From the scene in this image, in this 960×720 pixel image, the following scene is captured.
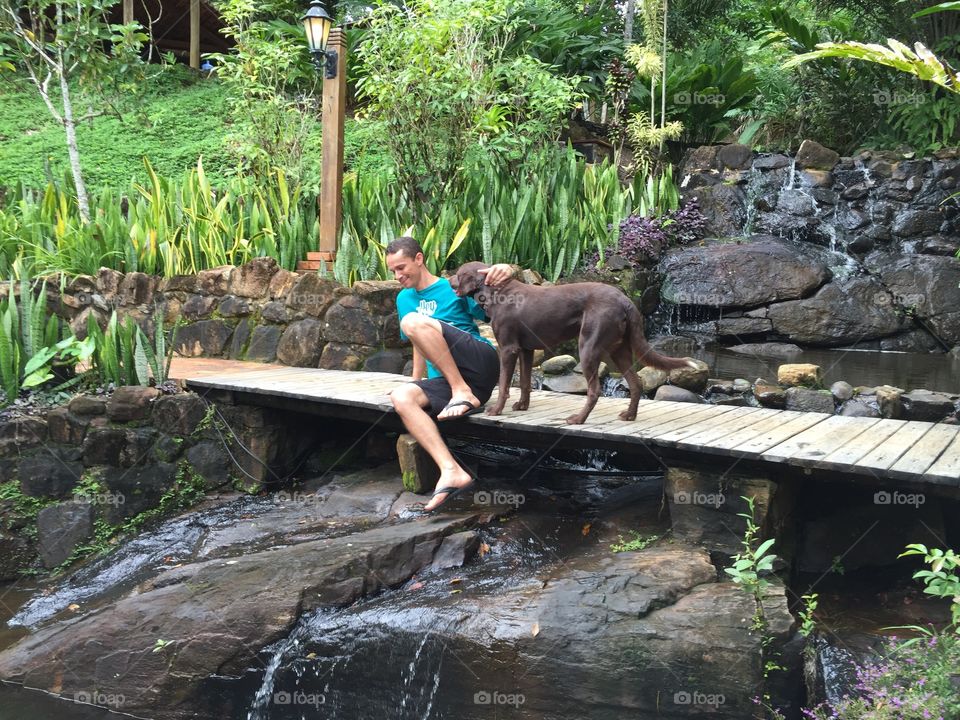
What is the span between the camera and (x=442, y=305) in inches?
182

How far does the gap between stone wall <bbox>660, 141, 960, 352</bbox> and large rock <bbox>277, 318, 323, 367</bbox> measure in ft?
13.8

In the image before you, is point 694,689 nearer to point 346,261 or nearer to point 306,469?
point 306,469

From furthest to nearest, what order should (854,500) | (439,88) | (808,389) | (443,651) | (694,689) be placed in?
(439,88)
(808,389)
(854,500)
(443,651)
(694,689)

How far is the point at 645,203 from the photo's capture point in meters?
9.65

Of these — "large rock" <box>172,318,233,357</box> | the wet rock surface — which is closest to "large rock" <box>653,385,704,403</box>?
the wet rock surface

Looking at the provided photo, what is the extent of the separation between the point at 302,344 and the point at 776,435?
4030mm

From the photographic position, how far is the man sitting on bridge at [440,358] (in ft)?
14.0

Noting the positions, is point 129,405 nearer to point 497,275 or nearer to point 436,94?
point 497,275

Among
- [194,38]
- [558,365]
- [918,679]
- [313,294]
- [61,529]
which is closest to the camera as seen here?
[918,679]

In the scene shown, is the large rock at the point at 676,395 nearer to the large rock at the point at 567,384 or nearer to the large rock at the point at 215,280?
the large rock at the point at 567,384

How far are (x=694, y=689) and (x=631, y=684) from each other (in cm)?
24

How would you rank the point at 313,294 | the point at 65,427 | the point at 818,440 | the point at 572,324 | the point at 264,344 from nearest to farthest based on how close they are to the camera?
the point at 818,440 < the point at 572,324 < the point at 65,427 < the point at 313,294 < the point at 264,344

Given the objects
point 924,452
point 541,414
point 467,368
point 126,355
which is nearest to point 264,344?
point 126,355

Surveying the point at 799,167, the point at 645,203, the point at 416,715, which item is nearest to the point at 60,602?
the point at 416,715
